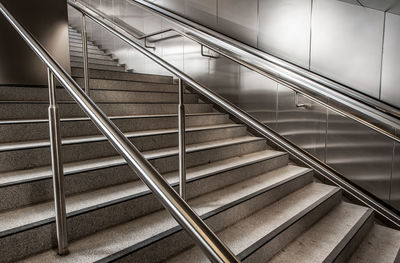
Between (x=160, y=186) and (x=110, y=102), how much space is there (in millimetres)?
2002

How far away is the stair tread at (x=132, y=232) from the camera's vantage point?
1.20 metres

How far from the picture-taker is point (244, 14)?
3.45 meters

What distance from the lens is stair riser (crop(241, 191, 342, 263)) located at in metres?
1.50

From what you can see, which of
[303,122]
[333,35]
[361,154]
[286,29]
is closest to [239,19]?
[286,29]

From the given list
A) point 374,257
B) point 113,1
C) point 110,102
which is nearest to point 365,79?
point 374,257

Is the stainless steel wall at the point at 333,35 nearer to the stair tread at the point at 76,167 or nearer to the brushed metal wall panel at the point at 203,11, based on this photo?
the brushed metal wall panel at the point at 203,11

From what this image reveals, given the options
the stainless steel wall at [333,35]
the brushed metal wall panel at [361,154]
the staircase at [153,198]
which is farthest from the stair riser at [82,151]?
the stainless steel wall at [333,35]

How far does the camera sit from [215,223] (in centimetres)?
165

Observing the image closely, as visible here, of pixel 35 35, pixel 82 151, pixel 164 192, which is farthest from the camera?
pixel 35 35

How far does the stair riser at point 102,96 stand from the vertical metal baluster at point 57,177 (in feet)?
4.30

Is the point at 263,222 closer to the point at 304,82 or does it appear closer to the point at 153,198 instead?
the point at 153,198

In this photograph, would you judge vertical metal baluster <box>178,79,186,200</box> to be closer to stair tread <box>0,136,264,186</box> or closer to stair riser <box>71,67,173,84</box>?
stair tread <box>0,136,264,186</box>

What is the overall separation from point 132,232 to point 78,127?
1.05 metres

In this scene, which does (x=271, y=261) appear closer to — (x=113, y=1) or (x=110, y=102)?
(x=110, y=102)
